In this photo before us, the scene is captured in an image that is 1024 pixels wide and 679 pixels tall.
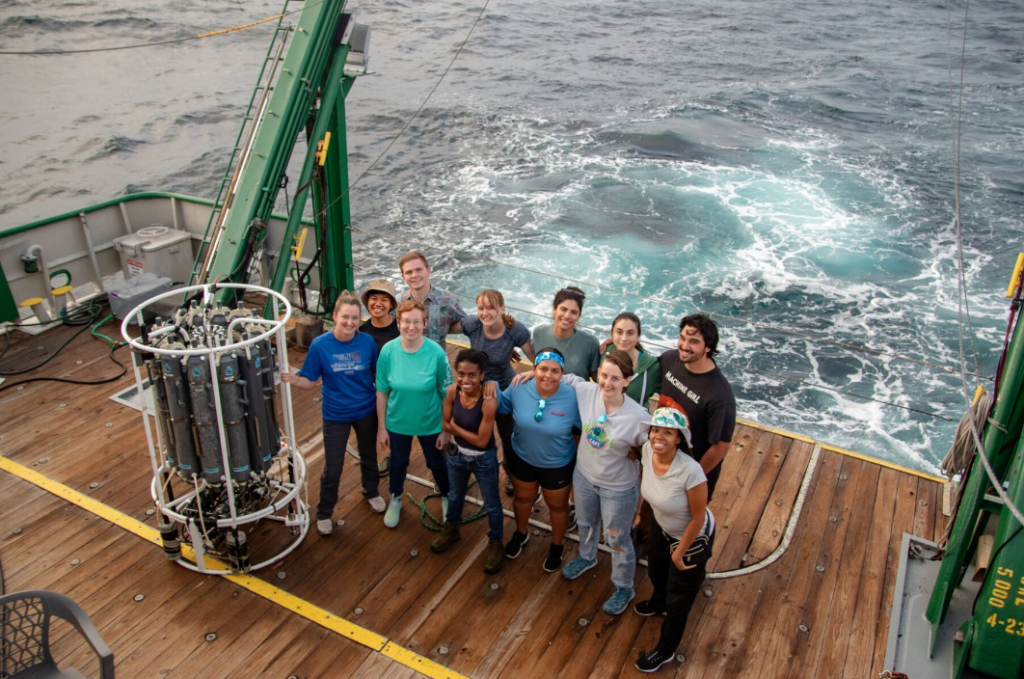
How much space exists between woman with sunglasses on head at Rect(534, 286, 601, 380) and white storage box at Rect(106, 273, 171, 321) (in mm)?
4636

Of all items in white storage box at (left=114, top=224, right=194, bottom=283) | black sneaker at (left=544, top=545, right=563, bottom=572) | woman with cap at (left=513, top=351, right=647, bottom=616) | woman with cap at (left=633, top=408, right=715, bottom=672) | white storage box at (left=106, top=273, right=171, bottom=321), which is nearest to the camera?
woman with cap at (left=633, top=408, right=715, bottom=672)

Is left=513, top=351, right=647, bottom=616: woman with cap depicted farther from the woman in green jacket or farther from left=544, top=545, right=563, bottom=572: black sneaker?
left=544, top=545, right=563, bottom=572: black sneaker

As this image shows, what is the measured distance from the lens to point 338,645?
14.0 feet

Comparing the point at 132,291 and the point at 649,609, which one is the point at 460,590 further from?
the point at 132,291

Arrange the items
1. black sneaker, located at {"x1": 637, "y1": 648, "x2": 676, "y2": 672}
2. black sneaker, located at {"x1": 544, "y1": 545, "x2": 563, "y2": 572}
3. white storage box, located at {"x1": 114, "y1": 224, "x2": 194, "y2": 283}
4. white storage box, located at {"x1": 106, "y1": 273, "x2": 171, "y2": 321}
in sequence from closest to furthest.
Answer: black sneaker, located at {"x1": 637, "y1": 648, "x2": 676, "y2": 672}, black sneaker, located at {"x1": 544, "y1": 545, "x2": 563, "y2": 572}, white storage box, located at {"x1": 106, "y1": 273, "x2": 171, "y2": 321}, white storage box, located at {"x1": 114, "y1": 224, "x2": 194, "y2": 283}

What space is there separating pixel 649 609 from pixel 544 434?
1225mm

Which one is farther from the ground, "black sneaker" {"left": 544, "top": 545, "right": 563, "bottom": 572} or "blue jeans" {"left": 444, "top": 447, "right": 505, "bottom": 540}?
"blue jeans" {"left": 444, "top": 447, "right": 505, "bottom": 540}

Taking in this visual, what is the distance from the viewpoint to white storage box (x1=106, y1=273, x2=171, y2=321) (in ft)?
24.5

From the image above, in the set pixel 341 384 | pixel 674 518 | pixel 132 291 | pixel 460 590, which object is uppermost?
pixel 341 384

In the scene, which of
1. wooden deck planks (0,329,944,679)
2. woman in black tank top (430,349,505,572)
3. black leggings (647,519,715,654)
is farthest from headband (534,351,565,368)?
wooden deck planks (0,329,944,679)

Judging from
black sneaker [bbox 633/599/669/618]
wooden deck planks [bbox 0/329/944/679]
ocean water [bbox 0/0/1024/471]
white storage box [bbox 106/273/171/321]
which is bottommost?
ocean water [bbox 0/0/1024/471]

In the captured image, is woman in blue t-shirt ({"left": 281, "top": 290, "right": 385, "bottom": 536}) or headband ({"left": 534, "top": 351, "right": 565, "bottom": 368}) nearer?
headband ({"left": 534, "top": 351, "right": 565, "bottom": 368})

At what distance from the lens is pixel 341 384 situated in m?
4.67

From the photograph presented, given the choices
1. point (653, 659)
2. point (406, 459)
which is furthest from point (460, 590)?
point (653, 659)
